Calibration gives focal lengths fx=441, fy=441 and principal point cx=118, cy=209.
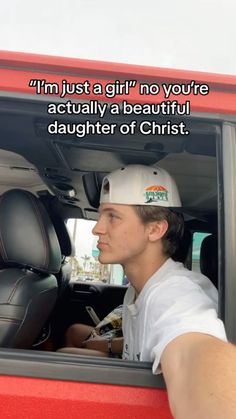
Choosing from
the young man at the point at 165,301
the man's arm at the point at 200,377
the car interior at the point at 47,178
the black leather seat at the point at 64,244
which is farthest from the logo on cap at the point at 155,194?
the black leather seat at the point at 64,244

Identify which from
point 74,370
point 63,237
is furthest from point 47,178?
point 74,370

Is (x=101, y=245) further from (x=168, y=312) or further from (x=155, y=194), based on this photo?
(x=168, y=312)

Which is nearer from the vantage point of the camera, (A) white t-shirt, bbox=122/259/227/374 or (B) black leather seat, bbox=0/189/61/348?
(A) white t-shirt, bbox=122/259/227/374

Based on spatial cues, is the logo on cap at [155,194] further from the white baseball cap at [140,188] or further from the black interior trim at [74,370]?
the black interior trim at [74,370]

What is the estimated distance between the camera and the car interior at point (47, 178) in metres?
1.48

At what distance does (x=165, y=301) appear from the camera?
4.31 ft

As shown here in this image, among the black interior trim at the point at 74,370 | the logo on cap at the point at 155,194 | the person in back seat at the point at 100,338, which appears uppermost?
the logo on cap at the point at 155,194

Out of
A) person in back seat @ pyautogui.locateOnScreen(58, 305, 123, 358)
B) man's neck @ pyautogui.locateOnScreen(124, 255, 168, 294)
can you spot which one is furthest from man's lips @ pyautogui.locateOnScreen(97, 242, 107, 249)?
person in back seat @ pyautogui.locateOnScreen(58, 305, 123, 358)

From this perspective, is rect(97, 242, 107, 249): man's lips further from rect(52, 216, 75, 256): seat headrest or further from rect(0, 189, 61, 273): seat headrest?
rect(52, 216, 75, 256): seat headrest

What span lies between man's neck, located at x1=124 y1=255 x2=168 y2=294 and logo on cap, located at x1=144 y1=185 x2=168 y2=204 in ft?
0.73

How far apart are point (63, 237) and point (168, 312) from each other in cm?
189

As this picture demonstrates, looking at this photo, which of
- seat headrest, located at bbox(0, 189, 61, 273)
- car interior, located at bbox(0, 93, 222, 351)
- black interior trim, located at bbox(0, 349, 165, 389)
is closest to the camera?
black interior trim, located at bbox(0, 349, 165, 389)

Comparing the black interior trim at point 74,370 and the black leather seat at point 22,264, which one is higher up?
the black leather seat at point 22,264

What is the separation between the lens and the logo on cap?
5.56 feet
